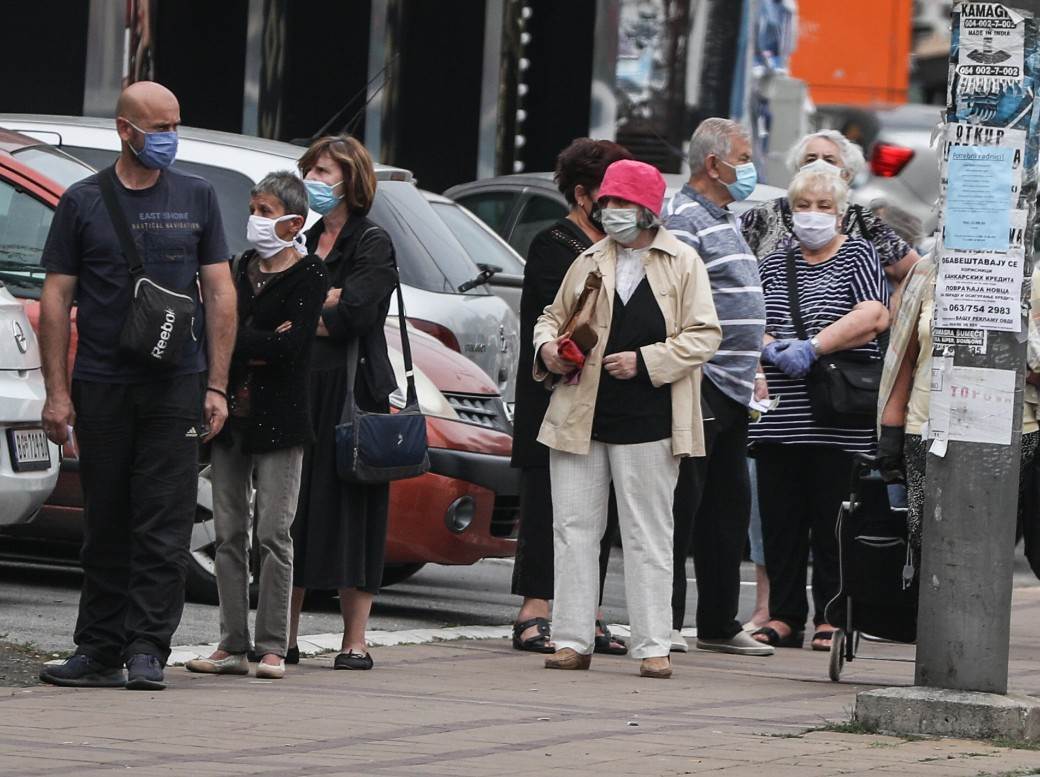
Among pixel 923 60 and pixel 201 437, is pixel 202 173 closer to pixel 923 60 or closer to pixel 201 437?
pixel 201 437

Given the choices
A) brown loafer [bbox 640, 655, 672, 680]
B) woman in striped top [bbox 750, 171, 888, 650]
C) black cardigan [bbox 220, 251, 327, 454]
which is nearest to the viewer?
black cardigan [bbox 220, 251, 327, 454]

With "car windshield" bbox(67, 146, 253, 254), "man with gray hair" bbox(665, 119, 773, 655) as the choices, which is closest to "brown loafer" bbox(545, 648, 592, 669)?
"man with gray hair" bbox(665, 119, 773, 655)

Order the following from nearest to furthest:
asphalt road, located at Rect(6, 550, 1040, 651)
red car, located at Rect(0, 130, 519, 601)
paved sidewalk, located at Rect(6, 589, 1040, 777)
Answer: paved sidewalk, located at Rect(6, 589, 1040, 777) → asphalt road, located at Rect(6, 550, 1040, 651) → red car, located at Rect(0, 130, 519, 601)

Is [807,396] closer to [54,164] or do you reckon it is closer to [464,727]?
[54,164]

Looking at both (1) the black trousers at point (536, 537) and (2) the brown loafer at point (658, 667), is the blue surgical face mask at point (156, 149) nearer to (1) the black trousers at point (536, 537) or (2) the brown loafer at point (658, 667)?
(1) the black trousers at point (536, 537)


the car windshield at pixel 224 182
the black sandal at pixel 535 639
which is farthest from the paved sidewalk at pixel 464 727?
the car windshield at pixel 224 182

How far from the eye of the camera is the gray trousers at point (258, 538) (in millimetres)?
8547

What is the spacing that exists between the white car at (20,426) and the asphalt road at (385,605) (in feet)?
1.56

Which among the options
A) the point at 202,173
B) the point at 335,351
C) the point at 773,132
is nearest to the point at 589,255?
the point at 335,351

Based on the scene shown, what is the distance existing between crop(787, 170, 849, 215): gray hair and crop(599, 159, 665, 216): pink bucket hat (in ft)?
5.45

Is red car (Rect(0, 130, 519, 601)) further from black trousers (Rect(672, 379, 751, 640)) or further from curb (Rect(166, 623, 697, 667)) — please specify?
black trousers (Rect(672, 379, 751, 640))

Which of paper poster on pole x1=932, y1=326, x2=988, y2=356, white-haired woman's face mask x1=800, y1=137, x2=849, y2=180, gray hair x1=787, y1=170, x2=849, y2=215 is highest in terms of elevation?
white-haired woman's face mask x1=800, y1=137, x2=849, y2=180

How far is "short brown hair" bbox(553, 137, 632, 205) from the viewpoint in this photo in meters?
9.69

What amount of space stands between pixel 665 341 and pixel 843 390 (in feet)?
5.60
